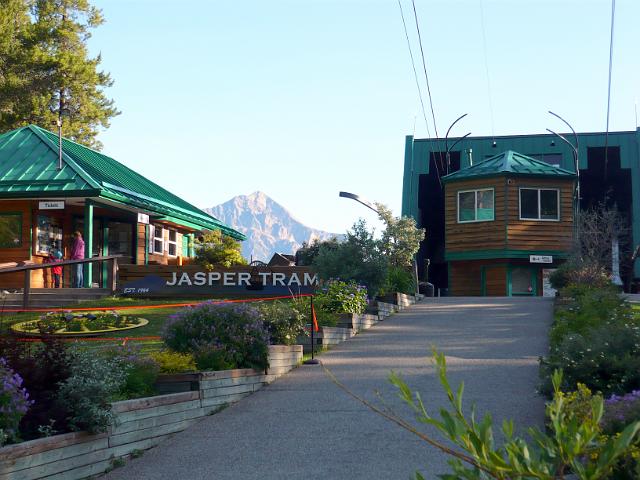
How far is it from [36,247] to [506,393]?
20109mm

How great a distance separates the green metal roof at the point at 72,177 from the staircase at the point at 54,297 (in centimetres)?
342

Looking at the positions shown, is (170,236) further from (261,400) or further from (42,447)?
(42,447)

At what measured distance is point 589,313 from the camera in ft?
Answer: 50.0

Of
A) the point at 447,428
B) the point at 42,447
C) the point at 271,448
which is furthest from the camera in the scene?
the point at 271,448

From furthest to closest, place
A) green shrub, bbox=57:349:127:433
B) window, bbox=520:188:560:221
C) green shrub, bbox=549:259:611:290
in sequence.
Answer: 1. window, bbox=520:188:560:221
2. green shrub, bbox=549:259:611:290
3. green shrub, bbox=57:349:127:433

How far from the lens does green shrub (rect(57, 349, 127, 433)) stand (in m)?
7.84

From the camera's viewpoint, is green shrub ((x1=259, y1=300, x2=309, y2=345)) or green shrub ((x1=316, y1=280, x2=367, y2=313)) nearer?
green shrub ((x1=259, y1=300, x2=309, y2=345))

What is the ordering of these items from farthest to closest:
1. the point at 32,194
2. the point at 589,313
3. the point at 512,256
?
the point at 512,256, the point at 32,194, the point at 589,313

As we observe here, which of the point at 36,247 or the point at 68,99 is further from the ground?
the point at 68,99

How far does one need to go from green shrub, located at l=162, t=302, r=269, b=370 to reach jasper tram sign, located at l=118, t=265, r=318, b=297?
1275cm

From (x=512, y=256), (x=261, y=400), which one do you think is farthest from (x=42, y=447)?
(x=512, y=256)

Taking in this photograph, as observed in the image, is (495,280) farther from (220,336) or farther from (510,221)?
(220,336)

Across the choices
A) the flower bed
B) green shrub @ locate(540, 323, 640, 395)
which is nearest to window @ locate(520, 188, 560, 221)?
the flower bed

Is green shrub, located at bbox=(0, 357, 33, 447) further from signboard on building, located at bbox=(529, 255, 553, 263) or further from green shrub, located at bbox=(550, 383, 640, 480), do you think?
signboard on building, located at bbox=(529, 255, 553, 263)
